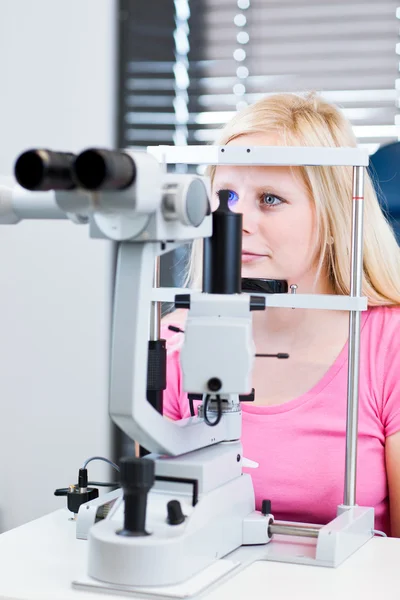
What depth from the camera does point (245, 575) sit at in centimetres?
106

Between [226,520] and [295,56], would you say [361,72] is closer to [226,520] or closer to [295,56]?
[295,56]

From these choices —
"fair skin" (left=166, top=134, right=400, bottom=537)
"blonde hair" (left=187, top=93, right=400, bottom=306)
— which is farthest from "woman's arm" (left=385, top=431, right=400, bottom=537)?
"blonde hair" (left=187, top=93, right=400, bottom=306)

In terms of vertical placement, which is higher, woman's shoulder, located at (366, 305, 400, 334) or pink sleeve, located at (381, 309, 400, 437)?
woman's shoulder, located at (366, 305, 400, 334)

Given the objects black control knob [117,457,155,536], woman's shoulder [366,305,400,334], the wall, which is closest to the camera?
black control knob [117,457,155,536]

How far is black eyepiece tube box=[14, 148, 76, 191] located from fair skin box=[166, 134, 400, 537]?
0.68m

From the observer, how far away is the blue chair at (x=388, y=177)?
1682 millimetres

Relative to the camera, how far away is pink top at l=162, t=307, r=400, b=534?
4.90 ft

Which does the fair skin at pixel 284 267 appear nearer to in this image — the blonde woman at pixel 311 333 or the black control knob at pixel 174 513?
the blonde woman at pixel 311 333

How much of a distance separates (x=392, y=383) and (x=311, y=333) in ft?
0.59

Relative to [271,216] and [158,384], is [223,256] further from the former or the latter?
[271,216]

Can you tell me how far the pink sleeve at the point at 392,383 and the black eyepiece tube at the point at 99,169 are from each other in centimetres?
82

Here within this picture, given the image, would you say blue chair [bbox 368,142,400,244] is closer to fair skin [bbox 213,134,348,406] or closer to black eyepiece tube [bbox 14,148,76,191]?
fair skin [bbox 213,134,348,406]

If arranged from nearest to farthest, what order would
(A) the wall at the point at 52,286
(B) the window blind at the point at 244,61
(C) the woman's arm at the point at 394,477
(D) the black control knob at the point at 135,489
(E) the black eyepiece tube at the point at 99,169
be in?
(E) the black eyepiece tube at the point at 99,169 < (D) the black control knob at the point at 135,489 < (C) the woman's arm at the point at 394,477 < (B) the window blind at the point at 244,61 < (A) the wall at the point at 52,286

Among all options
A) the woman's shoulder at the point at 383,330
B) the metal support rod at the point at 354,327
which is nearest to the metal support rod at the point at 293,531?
the metal support rod at the point at 354,327
